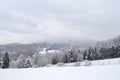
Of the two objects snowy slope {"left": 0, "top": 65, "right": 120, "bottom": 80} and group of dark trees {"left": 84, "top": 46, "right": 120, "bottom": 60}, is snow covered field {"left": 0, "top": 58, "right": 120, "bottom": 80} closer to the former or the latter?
snowy slope {"left": 0, "top": 65, "right": 120, "bottom": 80}

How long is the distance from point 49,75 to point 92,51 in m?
50.9

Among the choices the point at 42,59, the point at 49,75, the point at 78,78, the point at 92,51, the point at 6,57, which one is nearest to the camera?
the point at 78,78

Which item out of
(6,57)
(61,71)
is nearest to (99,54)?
(6,57)

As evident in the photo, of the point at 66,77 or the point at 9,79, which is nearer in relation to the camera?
the point at 66,77

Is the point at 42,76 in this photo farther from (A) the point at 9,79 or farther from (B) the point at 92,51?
(B) the point at 92,51

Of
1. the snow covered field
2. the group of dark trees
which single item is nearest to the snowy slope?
the snow covered field

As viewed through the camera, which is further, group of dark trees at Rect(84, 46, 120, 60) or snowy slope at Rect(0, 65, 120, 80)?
group of dark trees at Rect(84, 46, 120, 60)

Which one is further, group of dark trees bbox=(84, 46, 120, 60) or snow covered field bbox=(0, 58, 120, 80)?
group of dark trees bbox=(84, 46, 120, 60)

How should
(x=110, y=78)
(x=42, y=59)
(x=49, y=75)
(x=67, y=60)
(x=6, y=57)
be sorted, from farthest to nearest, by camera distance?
(x=42, y=59) → (x=67, y=60) → (x=6, y=57) → (x=49, y=75) → (x=110, y=78)

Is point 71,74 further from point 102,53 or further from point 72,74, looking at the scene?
point 102,53

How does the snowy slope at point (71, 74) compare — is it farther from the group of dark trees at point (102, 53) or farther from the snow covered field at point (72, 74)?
the group of dark trees at point (102, 53)

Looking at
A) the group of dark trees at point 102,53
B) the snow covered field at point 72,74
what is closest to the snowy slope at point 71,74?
the snow covered field at point 72,74

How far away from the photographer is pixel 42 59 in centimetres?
6475

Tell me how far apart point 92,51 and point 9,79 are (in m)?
51.2
